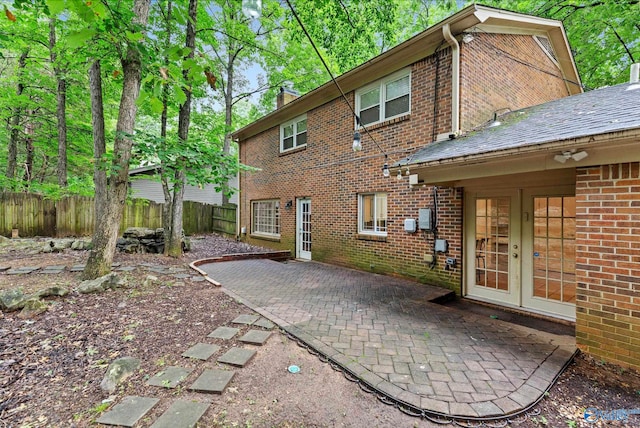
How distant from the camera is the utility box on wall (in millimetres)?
5941

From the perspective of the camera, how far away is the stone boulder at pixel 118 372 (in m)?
2.58

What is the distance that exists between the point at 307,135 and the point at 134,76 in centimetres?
513

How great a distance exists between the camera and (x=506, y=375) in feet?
9.43

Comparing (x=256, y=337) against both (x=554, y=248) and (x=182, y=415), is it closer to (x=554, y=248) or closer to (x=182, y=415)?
(x=182, y=415)

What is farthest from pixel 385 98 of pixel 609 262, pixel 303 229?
pixel 609 262

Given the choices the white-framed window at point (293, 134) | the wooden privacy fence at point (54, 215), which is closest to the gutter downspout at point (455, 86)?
the white-framed window at point (293, 134)

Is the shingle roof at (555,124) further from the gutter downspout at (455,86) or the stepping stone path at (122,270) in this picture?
the stepping stone path at (122,270)

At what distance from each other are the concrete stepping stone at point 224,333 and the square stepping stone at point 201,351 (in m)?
0.22

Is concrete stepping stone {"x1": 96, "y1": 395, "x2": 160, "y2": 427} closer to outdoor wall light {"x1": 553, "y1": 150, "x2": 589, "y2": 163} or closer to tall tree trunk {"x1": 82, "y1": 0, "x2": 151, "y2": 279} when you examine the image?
tall tree trunk {"x1": 82, "y1": 0, "x2": 151, "y2": 279}

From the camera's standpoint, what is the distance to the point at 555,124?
401 cm

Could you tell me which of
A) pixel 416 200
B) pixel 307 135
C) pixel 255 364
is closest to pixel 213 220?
→ pixel 307 135

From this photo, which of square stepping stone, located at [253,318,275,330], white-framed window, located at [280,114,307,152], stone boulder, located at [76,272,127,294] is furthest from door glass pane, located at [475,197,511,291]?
stone boulder, located at [76,272,127,294]

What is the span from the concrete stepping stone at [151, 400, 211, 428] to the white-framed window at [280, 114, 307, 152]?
27.6 feet

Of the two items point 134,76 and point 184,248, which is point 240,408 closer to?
point 134,76
